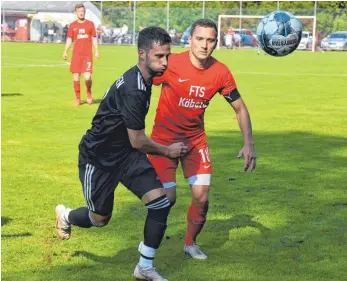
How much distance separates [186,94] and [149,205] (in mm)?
1237

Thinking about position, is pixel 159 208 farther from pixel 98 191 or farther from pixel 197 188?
pixel 197 188

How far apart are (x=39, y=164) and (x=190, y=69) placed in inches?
215

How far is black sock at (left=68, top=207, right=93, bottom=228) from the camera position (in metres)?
7.19

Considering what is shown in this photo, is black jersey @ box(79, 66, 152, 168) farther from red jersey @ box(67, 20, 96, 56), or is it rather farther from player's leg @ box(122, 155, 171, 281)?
red jersey @ box(67, 20, 96, 56)

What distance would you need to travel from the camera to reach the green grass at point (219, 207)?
23.2 feet

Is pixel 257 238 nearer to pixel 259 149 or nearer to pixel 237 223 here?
pixel 237 223

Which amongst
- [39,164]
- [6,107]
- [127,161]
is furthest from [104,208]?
[6,107]

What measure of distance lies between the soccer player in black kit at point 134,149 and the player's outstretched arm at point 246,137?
36.4 inches

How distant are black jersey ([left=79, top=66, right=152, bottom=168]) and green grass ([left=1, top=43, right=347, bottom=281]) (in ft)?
3.22

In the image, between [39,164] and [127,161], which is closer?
[127,161]

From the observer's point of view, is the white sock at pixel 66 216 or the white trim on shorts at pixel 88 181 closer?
the white trim on shorts at pixel 88 181

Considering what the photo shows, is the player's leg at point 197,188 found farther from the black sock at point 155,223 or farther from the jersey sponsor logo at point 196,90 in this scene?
the black sock at point 155,223

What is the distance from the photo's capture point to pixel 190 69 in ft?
24.2

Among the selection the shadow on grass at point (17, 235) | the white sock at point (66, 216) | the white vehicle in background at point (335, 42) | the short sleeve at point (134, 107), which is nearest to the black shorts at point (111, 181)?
the short sleeve at point (134, 107)
